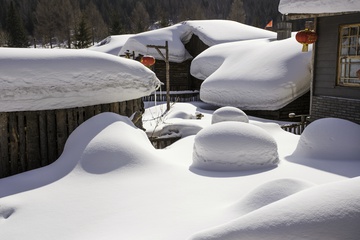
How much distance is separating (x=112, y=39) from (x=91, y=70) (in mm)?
38795

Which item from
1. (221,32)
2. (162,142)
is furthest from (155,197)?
(221,32)

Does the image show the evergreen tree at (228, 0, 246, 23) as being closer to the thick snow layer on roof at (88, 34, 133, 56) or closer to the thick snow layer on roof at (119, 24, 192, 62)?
the thick snow layer on roof at (88, 34, 133, 56)

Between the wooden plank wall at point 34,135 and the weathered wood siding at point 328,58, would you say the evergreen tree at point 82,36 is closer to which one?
the weathered wood siding at point 328,58

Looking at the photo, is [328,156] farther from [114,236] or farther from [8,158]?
[8,158]

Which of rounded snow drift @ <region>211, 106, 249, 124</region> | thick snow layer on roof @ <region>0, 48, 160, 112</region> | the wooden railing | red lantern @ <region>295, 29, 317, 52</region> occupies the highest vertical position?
red lantern @ <region>295, 29, 317, 52</region>

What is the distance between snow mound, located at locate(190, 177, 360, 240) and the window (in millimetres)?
7593

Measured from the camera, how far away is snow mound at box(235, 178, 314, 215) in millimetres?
3414

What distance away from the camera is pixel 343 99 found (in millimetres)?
9133

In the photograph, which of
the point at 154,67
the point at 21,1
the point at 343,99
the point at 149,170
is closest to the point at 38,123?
the point at 149,170

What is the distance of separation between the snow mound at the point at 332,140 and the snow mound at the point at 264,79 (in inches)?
259

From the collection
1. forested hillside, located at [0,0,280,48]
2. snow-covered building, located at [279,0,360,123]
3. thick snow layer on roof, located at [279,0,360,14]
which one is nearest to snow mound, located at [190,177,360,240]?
thick snow layer on roof, located at [279,0,360,14]

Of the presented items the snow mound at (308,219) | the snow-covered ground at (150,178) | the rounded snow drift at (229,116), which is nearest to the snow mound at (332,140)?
the snow-covered ground at (150,178)

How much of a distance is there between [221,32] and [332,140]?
2057 cm

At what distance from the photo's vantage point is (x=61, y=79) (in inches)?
222
